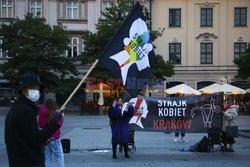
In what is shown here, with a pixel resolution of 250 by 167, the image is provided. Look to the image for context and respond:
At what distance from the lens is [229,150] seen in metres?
15.6

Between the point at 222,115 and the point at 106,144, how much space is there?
4223 mm

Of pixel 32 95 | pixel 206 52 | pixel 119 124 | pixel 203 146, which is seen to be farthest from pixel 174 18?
pixel 32 95

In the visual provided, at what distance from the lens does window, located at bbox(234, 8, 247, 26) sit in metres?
51.0

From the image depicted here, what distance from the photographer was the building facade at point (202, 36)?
5091cm

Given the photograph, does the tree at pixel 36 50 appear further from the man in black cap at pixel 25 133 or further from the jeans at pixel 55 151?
the man in black cap at pixel 25 133

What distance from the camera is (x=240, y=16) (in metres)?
51.0

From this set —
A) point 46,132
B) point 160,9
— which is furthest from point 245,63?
point 46,132

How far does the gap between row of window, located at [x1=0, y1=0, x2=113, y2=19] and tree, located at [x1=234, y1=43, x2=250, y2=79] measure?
1368cm

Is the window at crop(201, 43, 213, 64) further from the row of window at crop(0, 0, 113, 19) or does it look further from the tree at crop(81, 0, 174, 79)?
the row of window at crop(0, 0, 113, 19)

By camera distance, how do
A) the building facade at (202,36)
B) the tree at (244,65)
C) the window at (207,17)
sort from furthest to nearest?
1. the window at (207,17)
2. the building facade at (202,36)
3. the tree at (244,65)

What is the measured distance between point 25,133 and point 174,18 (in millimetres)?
47213

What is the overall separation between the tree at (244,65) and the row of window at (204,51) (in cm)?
420

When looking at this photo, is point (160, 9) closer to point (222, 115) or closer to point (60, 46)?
point (60, 46)

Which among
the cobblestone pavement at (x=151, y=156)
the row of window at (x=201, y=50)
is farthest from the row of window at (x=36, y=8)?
the cobblestone pavement at (x=151, y=156)
